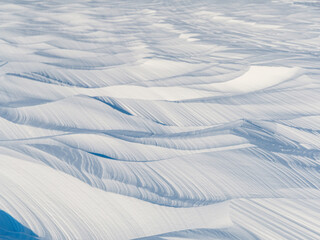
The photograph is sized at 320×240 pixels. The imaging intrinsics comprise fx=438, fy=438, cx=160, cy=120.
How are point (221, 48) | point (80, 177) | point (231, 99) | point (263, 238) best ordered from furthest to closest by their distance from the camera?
1. point (221, 48)
2. point (231, 99)
3. point (80, 177)
4. point (263, 238)

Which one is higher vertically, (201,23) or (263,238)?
(201,23)

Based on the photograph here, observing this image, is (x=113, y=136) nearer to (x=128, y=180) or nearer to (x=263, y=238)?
(x=128, y=180)

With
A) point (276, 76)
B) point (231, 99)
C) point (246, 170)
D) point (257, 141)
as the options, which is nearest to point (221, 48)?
point (276, 76)

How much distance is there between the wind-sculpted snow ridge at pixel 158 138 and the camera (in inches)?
24.5

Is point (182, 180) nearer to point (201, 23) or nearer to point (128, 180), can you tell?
point (128, 180)

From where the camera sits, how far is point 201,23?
237 centimetres

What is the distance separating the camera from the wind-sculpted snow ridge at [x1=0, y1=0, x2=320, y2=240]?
621mm

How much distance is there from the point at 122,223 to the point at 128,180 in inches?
4.7

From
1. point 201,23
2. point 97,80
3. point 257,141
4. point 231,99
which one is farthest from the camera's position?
point 201,23

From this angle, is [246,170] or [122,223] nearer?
[122,223]

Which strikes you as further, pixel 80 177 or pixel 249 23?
pixel 249 23

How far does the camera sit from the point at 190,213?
64 cm

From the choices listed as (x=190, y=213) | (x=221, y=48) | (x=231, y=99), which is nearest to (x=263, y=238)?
(x=190, y=213)

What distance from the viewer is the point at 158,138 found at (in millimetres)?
893
